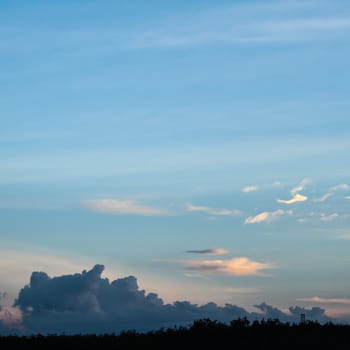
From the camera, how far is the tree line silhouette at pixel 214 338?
2192 inches

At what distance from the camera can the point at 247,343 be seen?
55.8 meters

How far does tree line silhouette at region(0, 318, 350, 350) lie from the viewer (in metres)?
55.7

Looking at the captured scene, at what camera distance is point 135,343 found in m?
56.8

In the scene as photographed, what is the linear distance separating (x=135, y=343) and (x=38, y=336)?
282 inches

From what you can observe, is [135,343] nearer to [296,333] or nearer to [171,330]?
[171,330]

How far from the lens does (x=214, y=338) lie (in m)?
57.4

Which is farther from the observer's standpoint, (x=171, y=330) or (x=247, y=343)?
(x=171, y=330)

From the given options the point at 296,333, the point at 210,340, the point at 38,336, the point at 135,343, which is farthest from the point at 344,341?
the point at 38,336

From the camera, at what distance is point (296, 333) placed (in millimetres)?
58125

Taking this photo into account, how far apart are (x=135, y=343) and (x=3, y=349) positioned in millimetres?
8410

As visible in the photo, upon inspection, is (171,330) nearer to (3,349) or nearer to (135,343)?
(135,343)

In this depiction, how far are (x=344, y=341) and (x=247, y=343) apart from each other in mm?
5732

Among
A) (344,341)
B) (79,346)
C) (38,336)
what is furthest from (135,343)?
(344,341)

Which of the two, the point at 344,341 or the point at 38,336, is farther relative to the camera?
the point at 38,336
